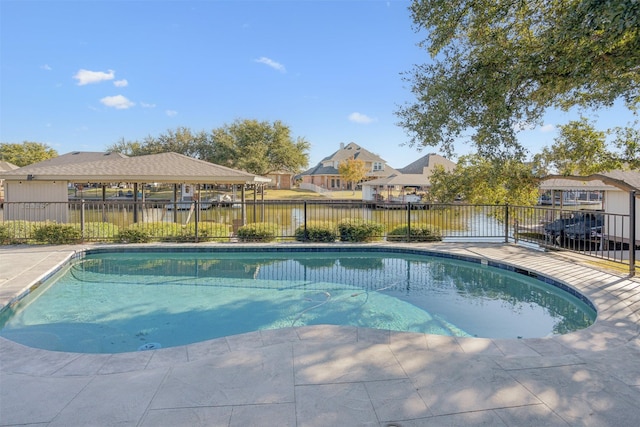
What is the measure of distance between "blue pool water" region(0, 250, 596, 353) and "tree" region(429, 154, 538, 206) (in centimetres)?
180

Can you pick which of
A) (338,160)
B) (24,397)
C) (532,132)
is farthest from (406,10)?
(338,160)

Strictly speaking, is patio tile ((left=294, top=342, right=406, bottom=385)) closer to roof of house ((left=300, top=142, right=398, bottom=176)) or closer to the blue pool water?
the blue pool water

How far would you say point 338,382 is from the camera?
274 centimetres

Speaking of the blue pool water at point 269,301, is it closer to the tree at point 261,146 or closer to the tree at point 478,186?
the tree at point 478,186

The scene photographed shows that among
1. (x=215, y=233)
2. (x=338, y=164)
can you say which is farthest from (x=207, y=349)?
(x=338, y=164)

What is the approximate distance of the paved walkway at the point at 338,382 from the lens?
2.31m

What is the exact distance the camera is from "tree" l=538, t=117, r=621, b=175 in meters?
7.45

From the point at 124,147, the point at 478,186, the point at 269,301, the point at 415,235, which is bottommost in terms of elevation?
the point at 269,301

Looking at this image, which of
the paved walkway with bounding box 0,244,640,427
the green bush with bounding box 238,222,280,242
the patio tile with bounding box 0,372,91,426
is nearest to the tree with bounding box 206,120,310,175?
the green bush with bounding box 238,222,280,242

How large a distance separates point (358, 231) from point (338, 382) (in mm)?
7517

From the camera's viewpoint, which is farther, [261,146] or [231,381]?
[261,146]

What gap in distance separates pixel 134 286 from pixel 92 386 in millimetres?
4534

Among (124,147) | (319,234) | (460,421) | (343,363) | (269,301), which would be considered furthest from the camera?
(124,147)

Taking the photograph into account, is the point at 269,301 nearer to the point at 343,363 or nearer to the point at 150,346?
the point at 150,346
